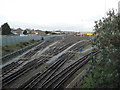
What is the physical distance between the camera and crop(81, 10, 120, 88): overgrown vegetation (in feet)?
29.2

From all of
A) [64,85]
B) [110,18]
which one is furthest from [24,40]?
[110,18]

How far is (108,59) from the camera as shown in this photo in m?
9.11

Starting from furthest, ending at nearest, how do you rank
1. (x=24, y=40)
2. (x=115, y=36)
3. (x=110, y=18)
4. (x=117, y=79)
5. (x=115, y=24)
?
(x=24, y=40) → (x=110, y=18) → (x=115, y=24) → (x=115, y=36) → (x=117, y=79)

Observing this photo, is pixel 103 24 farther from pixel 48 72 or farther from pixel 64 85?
pixel 48 72

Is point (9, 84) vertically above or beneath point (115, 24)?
beneath

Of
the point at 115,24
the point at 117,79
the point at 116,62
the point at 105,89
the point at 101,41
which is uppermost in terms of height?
the point at 115,24

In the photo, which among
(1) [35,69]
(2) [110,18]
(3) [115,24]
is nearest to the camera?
(3) [115,24]

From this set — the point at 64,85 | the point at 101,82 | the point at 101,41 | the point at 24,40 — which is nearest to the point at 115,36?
the point at 101,41

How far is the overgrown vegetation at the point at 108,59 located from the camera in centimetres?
890

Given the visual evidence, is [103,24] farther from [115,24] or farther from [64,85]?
[64,85]

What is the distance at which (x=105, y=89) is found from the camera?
368 inches

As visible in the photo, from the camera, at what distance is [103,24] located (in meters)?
11.1

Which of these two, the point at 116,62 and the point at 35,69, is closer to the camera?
the point at 116,62

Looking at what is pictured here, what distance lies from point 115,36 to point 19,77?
11858 mm
